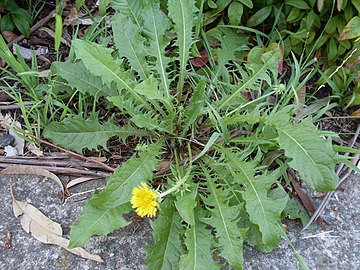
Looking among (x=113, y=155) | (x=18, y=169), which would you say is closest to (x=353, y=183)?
(x=113, y=155)

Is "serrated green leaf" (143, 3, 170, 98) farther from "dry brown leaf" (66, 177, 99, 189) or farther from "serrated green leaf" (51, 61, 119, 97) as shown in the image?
"dry brown leaf" (66, 177, 99, 189)

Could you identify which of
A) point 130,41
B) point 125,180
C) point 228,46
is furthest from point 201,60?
point 125,180

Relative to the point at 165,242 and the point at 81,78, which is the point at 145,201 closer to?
the point at 165,242

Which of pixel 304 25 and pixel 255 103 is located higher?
pixel 304 25

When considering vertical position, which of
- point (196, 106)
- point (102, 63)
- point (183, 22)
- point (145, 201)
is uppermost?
point (183, 22)

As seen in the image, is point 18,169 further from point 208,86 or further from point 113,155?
point 208,86

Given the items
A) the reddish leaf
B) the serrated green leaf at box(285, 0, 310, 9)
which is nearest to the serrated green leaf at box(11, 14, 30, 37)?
the reddish leaf

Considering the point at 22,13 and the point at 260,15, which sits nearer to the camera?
the point at 260,15
